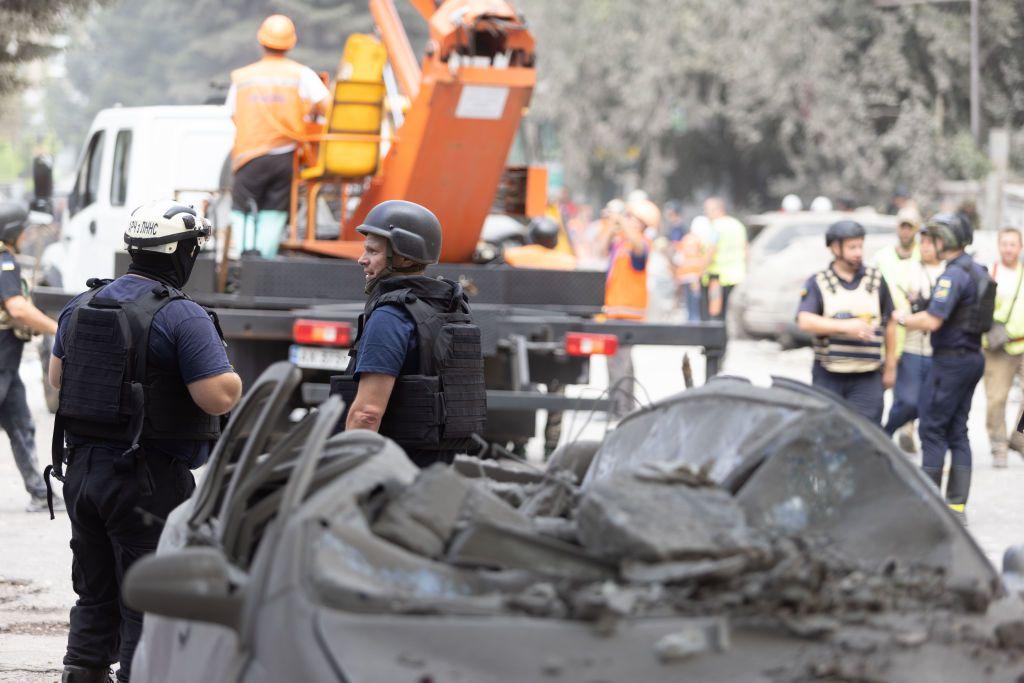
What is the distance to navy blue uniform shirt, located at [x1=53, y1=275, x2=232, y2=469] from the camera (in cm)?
531

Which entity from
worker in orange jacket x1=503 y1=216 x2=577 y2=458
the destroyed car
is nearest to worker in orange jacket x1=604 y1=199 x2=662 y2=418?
worker in orange jacket x1=503 y1=216 x2=577 y2=458

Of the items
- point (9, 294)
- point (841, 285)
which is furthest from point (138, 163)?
point (841, 285)

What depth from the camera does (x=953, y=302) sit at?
31.8 feet

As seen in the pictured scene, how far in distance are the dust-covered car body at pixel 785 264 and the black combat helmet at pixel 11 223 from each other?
12557 mm

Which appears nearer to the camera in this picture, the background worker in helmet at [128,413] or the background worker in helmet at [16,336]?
A: the background worker in helmet at [128,413]

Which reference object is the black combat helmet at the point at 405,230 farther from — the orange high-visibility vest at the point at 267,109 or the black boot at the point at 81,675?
the orange high-visibility vest at the point at 267,109

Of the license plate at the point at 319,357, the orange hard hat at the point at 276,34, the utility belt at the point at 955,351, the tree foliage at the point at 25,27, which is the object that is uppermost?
the tree foliage at the point at 25,27

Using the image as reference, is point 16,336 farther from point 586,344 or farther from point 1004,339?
point 1004,339

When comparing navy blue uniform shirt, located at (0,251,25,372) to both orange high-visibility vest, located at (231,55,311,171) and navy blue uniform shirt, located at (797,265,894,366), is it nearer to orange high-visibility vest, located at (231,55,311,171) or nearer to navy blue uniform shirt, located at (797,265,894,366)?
orange high-visibility vest, located at (231,55,311,171)

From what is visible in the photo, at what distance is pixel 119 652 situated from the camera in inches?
214

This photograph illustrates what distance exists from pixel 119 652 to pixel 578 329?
600 cm

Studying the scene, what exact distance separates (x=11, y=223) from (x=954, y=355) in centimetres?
560

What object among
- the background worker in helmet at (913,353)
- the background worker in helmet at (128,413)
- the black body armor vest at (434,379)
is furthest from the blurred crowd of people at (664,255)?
the background worker in helmet at (128,413)

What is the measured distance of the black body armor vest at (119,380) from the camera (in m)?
5.26
